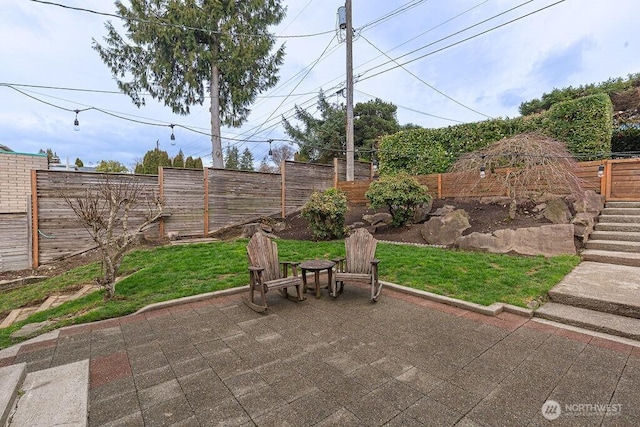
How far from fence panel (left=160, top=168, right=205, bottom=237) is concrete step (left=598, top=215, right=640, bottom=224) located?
10.3 metres

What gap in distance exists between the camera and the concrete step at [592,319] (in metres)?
2.96

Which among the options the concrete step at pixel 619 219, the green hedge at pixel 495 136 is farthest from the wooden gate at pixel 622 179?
the green hedge at pixel 495 136

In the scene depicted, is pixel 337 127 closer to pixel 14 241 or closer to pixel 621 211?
pixel 621 211

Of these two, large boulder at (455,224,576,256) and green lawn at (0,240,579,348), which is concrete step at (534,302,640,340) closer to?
green lawn at (0,240,579,348)

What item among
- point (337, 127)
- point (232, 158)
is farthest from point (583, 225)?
point (232, 158)

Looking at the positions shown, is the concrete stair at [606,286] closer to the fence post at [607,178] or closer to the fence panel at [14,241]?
the fence post at [607,178]

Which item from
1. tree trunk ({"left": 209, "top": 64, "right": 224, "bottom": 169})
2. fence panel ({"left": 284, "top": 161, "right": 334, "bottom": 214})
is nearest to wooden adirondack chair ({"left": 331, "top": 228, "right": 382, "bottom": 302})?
fence panel ({"left": 284, "top": 161, "right": 334, "bottom": 214})

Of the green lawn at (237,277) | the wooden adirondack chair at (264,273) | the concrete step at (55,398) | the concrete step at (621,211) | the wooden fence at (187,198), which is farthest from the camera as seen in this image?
the wooden fence at (187,198)

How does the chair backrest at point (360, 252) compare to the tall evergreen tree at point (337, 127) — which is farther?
the tall evergreen tree at point (337, 127)

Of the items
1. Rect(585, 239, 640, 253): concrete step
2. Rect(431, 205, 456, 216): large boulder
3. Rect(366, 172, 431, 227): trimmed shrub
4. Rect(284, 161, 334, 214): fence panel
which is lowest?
Rect(585, 239, 640, 253): concrete step

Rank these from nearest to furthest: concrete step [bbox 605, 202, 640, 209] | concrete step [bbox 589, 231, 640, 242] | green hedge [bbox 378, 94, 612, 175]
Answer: concrete step [bbox 589, 231, 640, 242], concrete step [bbox 605, 202, 640, 209], green hedge [bbox 378, 94, 612, 175]

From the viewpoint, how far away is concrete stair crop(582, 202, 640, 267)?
5133mm

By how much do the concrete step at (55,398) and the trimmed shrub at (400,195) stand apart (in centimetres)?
695

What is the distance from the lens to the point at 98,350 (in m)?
2.81
